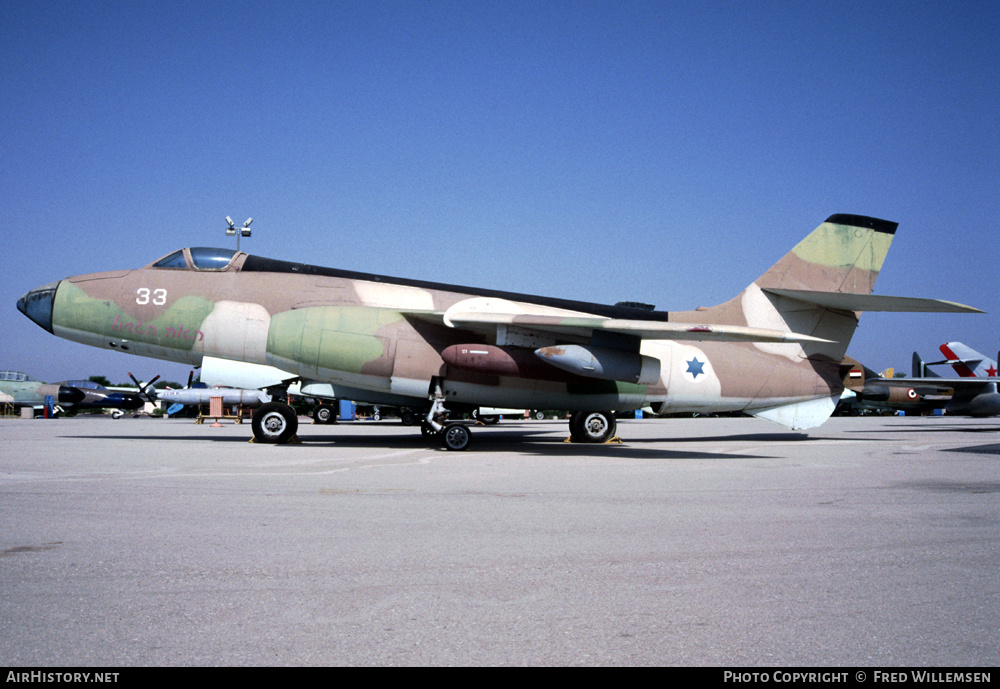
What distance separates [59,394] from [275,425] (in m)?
31.8

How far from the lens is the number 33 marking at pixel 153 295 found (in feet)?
43.6

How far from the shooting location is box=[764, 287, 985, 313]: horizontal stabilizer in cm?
1189

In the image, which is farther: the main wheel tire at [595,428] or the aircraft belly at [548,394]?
the main wheel tire at [595,428]

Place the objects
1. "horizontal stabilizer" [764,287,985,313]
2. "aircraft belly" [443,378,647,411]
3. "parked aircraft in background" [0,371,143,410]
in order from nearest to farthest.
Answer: "horizontal stabilizer" [764,287,985,313]
"aircraft belly" [443,378,647,411]
"parked aircraft in background" [0,371,143,410]

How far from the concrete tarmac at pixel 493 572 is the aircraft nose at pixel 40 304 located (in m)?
7.14

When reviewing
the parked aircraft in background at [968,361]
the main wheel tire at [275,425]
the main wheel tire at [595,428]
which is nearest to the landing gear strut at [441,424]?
the main wheel tire at [275,425]

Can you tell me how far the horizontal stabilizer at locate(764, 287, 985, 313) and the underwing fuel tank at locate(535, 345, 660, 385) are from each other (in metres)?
4.86

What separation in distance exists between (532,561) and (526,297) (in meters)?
11.0

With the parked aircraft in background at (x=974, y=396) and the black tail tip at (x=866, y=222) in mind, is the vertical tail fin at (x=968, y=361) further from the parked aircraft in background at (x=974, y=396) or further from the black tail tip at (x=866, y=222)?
the black tail tip at (x=866, y=222)

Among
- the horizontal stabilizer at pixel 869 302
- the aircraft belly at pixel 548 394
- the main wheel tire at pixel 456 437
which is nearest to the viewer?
the horizontal stabilizer at pixel 869 302

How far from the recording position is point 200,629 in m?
2.81

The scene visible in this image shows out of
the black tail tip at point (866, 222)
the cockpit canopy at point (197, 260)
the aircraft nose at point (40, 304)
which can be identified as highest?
the black tail tip at point (866, 222)

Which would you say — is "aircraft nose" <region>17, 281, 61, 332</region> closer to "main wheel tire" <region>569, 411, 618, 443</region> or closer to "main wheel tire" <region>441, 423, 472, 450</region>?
"main wheel tire" <region>441, 423, 472, 450</region>

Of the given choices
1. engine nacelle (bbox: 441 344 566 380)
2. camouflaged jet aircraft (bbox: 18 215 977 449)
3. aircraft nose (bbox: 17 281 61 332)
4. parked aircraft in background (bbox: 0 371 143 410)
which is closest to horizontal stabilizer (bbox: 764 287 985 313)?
camouflaged jet aircraft (bbox: 18 215 977 449)
